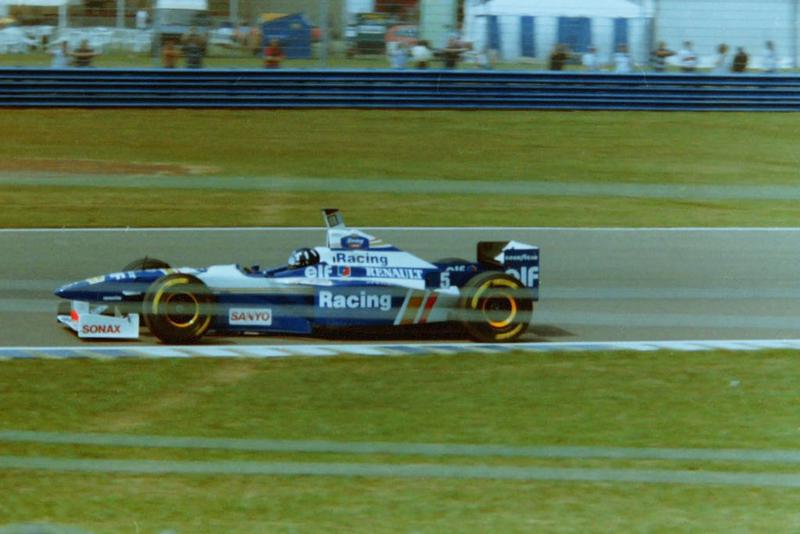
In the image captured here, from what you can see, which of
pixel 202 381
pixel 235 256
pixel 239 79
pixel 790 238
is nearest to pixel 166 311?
pixel 202 381

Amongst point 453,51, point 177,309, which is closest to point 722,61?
point 453,51

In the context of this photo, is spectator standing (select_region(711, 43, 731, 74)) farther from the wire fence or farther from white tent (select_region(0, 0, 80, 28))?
white tent (select_region(0, 0, 80, 28))

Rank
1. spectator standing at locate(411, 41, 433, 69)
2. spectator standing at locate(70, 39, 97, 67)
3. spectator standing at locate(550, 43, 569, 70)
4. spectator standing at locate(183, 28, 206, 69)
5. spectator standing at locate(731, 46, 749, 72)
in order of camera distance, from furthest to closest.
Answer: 1. spectator standing at locate(731, 46, 749, 72)
2. spectator standing at locate(550, 43, 569, 70)
3. spectator standing at locate(411, 41, 433, 69)
4. spectator standing at locate(183, 28, 206, 69)
5. spectator standing at locate(70, 39, 97, 67)

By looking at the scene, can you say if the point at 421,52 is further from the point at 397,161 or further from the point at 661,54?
the point at 397,161

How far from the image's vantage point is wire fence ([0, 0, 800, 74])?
55.4 ft

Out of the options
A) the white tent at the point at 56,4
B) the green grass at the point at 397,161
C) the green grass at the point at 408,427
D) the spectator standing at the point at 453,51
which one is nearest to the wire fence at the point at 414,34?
the spectator standing at the point at 453,51

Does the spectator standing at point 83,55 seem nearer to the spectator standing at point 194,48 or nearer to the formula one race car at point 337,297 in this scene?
the spectator standing at point 194,48

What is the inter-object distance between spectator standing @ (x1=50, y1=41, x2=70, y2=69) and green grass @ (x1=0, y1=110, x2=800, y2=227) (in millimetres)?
666

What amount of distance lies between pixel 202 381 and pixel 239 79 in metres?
11.3

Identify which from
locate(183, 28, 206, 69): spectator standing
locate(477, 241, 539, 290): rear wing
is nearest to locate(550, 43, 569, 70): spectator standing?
locate(183, 28, 206, 69): spectator standing

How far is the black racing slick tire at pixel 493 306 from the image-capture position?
784cm

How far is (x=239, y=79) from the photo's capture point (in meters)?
17.5

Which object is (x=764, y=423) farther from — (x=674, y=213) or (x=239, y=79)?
(x=239, y=79)

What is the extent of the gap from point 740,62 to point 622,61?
5.73 feet
